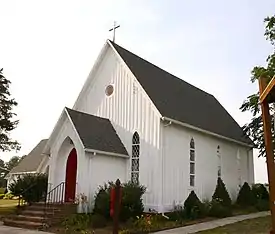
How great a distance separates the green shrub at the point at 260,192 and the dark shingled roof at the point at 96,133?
1101 centimetres

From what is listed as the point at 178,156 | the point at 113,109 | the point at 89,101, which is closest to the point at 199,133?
the point at 178,156

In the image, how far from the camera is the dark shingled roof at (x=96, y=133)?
655 inches

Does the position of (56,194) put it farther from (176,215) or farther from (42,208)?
(176,215)

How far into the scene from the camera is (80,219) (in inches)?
598

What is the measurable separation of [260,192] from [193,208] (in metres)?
9.49

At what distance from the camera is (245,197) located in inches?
928

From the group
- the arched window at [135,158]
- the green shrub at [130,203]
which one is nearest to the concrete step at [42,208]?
the green shrub at [130,203]

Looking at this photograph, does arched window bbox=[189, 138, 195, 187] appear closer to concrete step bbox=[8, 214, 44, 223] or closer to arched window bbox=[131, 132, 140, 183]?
arched window bbox=[131, 132, 140, 183]

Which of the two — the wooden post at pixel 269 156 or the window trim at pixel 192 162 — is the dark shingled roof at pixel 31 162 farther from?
the wooden post at pixel 269 156

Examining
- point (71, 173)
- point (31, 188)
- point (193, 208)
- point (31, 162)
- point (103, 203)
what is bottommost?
point (193, 208)

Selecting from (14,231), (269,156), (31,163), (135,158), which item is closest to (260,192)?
(135,158)

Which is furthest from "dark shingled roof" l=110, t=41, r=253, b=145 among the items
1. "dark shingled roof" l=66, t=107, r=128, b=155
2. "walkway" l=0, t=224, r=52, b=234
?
"walkway" l=0, t=224, r=52, b=234

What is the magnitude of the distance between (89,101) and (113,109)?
1961mm

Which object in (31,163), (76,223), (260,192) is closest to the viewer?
(76,223)
